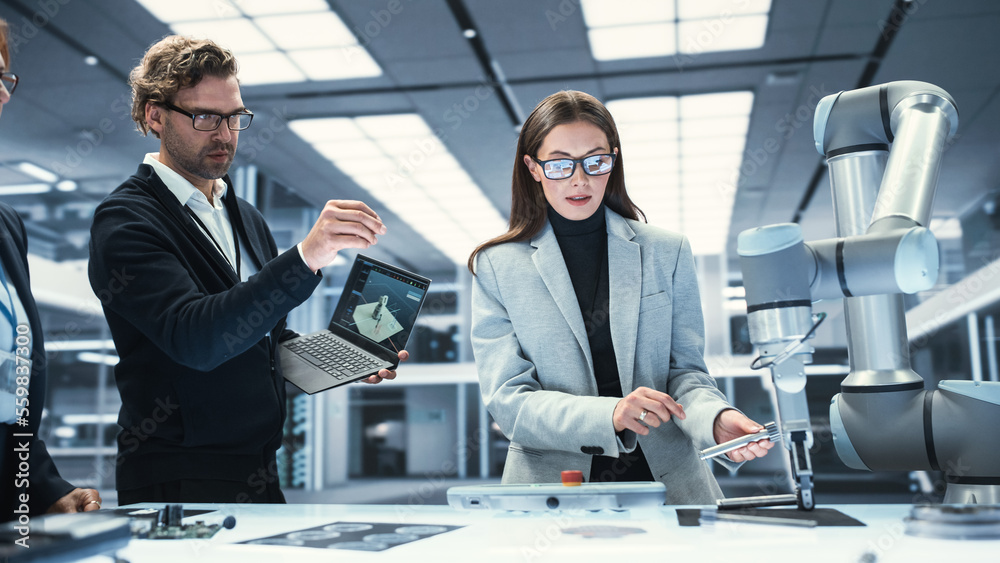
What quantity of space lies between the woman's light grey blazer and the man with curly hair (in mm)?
280

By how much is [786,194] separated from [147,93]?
7.12 meters

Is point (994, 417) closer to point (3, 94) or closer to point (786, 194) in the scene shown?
point (3, 94)

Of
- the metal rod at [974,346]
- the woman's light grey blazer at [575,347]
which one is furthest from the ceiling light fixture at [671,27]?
the metal rod at [974,346]

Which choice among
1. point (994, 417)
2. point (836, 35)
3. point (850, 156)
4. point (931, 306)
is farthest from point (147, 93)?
→ point (931, 306)

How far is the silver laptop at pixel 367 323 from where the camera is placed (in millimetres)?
1642

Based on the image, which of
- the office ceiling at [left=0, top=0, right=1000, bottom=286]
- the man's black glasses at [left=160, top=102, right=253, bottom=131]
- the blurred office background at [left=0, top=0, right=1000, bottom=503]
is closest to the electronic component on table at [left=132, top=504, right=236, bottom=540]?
the man's black glasses at [left=160, top=102, right=253, bottom=131]

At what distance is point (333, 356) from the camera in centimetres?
164

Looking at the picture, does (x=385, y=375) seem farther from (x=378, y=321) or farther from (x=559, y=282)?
(x=559, y=282)

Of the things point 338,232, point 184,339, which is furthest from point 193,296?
point 338,232

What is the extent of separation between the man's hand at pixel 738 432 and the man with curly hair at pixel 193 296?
68 centimetres

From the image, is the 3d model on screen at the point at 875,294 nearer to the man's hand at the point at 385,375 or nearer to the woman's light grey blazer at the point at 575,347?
the woman's light grey blazer at the point at 575,347

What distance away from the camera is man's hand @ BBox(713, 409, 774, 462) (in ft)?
3.52

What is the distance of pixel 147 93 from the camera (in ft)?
5.36

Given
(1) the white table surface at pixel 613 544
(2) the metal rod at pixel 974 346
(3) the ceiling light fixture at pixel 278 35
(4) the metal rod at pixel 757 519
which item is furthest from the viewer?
(2) the metal rod at pixel 974 346
